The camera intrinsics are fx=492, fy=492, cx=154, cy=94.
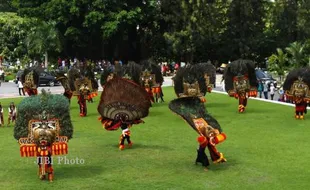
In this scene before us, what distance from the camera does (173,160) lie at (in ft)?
54.7

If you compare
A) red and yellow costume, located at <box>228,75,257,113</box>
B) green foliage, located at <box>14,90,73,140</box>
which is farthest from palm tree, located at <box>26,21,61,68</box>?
green foliage, located at <box>14,90,73,140</box>

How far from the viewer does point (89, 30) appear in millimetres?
56906

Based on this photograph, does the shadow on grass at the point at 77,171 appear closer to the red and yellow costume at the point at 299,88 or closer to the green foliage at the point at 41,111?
the green foliage at the point at 41,111

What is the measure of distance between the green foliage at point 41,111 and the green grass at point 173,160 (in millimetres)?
1487

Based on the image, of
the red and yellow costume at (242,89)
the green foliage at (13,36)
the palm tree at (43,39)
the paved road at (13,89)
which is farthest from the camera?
the green foliage at (13,36)

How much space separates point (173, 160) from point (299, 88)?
10.2 metres

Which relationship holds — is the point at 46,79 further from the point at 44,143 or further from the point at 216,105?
the point at 44,143

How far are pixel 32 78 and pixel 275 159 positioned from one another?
17.7m

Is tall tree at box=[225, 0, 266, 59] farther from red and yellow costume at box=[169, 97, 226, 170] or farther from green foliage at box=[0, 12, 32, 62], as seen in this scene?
red and yellow costume at box=[169, 97, 226, 170]

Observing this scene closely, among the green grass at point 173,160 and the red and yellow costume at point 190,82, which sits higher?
the red and yellow costume at point 190,82

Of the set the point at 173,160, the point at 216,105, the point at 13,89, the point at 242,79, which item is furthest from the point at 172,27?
the point at 173,160

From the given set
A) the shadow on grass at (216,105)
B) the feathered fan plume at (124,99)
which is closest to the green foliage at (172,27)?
the shadow on grass at (216,105)

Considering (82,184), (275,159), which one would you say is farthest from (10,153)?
(275,159)

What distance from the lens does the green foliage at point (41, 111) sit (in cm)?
1416
